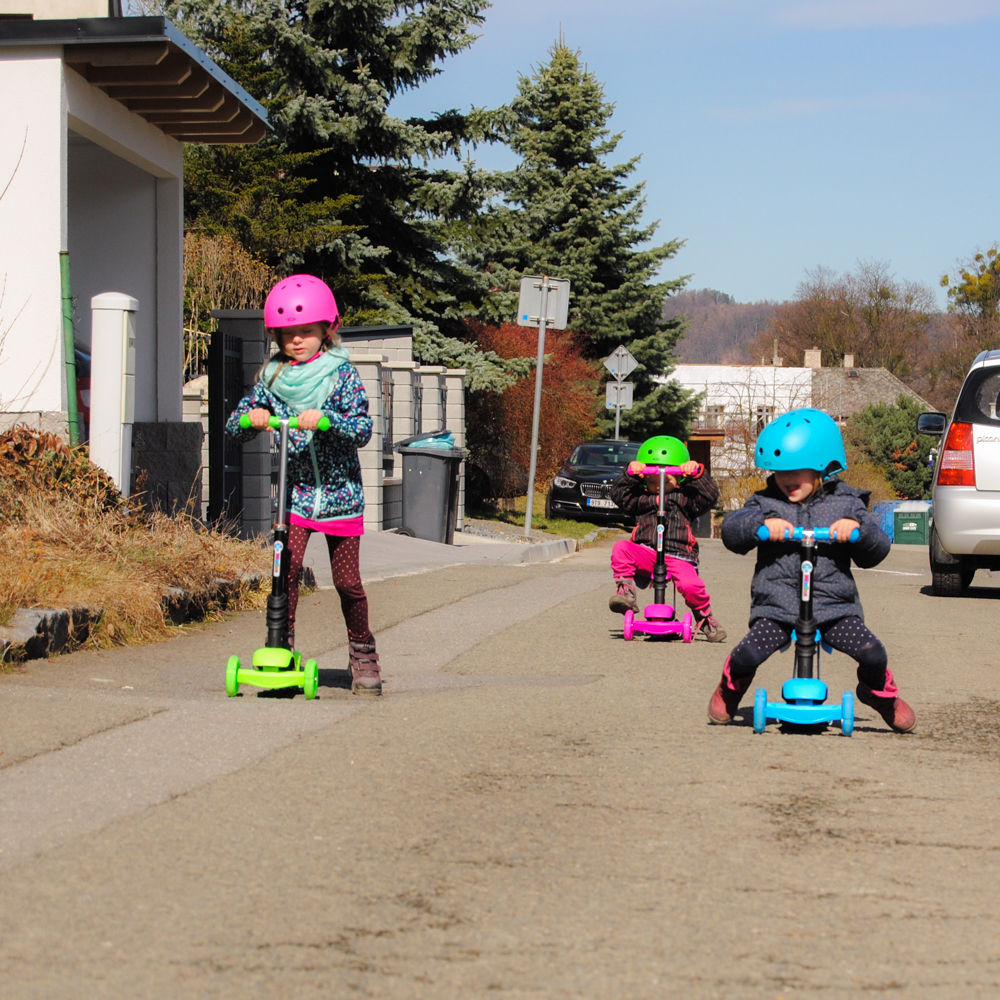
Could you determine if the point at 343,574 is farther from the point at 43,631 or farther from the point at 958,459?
the point at 958,459

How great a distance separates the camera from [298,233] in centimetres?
2545

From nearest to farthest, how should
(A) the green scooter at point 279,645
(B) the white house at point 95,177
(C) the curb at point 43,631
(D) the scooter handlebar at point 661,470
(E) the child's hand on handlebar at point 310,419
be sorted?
1. (E) the child's hand on handlebar at point 310,419
2. (A) the green scooter at point 279,645
3. (C) the curb at point 43,631
4. (D) the scooter handlebar at point 661,470
5. (B) the white house at point 95,177

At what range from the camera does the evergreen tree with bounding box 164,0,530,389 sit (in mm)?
25297

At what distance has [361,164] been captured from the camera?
86.7 feet

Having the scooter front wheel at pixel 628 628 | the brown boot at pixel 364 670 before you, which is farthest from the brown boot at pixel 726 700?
the scooter front wheel at pixel 628 628

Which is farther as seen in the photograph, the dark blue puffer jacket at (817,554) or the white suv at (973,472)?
the white suv at (973,472)

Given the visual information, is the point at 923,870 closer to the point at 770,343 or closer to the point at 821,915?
the point at 821,915

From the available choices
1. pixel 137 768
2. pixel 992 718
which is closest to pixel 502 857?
pixel 137 768

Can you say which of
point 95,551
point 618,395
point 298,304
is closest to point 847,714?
point 298,304

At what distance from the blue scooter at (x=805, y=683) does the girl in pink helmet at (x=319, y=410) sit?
1.79 m

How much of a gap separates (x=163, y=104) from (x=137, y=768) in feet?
27.5

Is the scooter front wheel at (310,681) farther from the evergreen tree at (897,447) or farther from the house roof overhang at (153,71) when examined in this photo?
the evergreen tree at (897,447)

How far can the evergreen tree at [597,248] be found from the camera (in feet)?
150

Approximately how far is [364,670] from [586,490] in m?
19.9
